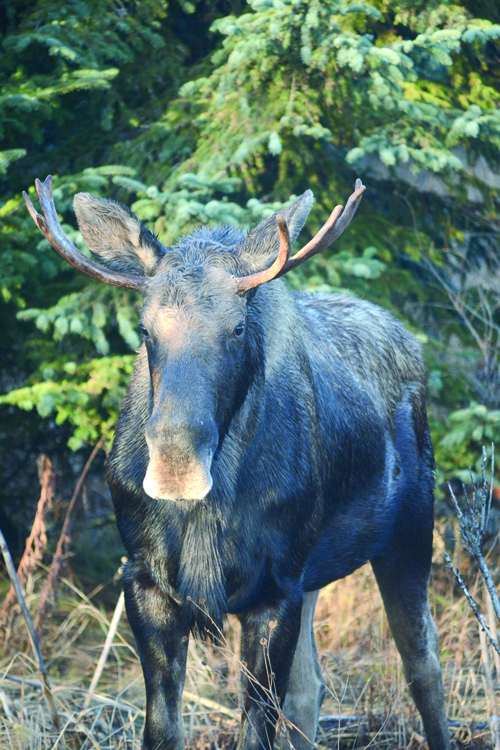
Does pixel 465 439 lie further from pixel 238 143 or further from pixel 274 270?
pixel 274 270

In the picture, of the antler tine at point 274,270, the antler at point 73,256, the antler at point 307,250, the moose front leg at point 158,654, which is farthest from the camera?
the moose front leg at point 158,654

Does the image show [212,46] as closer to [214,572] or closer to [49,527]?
[49,527]

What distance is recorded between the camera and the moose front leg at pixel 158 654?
2.96 meters

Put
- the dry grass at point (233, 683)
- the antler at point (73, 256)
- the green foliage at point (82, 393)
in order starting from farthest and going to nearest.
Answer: the green foliage at point (82, 393) < the dry grass at point (233, 683) < the antler at point (73, 256)

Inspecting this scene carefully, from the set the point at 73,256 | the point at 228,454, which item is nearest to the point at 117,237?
the point at 73,256

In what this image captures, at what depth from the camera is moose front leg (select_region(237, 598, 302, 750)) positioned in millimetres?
2910

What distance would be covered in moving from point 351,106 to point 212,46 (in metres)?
1.69

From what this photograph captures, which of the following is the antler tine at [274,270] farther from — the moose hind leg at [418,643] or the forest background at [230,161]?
the forest background at [230,161]

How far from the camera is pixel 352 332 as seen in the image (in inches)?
157

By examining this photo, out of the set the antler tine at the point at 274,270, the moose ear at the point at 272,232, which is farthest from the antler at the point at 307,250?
the moose ear at the point at 272,232

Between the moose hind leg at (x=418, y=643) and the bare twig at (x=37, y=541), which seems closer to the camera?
the moose hind leg at (x=418, y=643)

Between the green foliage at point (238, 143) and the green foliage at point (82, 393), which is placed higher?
the green foliage at point (238, 143)

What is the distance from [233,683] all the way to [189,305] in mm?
2721

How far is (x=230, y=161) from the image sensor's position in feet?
18.2
